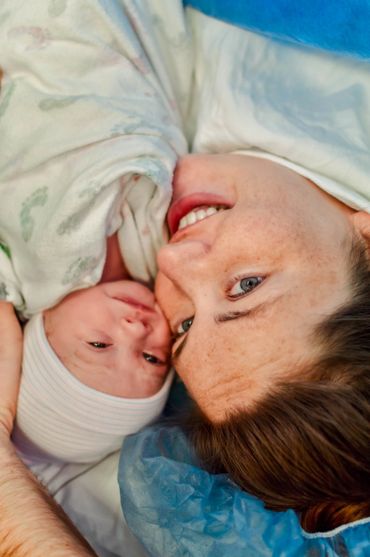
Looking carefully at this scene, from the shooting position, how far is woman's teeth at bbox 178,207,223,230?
1.23 meters

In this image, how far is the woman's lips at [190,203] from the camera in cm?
121

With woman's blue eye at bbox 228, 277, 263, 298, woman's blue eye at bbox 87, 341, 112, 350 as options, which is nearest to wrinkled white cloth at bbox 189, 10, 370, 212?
woman's blue eye at bbox 228, 277, 263, 298

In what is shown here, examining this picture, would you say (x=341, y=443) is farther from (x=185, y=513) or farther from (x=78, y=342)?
(x=78, y=342)

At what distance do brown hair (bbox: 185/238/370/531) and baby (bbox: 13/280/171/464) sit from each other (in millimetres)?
248

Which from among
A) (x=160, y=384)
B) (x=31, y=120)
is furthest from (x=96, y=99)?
(x=160, y=384)

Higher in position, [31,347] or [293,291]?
[293,291]

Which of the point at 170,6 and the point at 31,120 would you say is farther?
the point at 170,6

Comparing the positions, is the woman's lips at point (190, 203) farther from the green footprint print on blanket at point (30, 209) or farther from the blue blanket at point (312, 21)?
the blue blanket at point (312, 21)

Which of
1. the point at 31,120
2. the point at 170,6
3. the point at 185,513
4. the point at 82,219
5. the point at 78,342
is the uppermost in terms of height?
the point at 170,6

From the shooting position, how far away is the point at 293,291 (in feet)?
3.51

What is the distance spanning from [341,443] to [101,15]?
2.85ft

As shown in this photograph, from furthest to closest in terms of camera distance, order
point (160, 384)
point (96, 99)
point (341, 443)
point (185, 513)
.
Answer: point (160, 384), point (96, 99), point (185, 513), point (341, 443)

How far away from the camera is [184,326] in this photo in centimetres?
125

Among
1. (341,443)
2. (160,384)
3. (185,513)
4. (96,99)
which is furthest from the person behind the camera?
(160,384)
